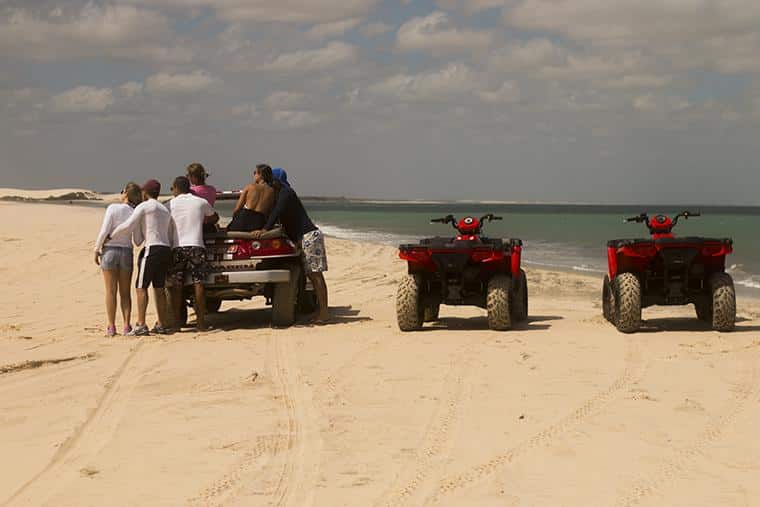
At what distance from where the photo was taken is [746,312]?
13344 mm

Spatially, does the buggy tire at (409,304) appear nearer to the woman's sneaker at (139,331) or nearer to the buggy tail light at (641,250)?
the buggy tail light at (641,250)

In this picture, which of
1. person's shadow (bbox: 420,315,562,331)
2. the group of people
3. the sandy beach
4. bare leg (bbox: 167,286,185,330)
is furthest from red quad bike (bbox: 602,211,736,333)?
bare leg (bbox: 167,286,185,330)

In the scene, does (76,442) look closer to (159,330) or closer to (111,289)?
(111,289)

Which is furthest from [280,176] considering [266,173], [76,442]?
[76,442]

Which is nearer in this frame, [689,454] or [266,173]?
[689,454]

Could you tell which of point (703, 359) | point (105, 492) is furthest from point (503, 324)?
point (105, 492)

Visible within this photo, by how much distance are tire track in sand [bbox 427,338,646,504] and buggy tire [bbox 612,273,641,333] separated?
1743 millimetres

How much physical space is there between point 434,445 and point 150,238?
5.50 metres

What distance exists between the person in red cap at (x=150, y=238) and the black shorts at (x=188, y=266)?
0.40 ft

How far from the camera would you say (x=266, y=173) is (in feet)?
37.7

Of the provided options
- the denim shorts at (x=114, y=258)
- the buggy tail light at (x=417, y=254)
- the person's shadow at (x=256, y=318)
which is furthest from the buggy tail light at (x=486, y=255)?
the denim shorts at (x=114, y=258)

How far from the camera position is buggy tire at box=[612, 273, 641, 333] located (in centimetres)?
1045

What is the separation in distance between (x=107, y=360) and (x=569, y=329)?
495 centimetres

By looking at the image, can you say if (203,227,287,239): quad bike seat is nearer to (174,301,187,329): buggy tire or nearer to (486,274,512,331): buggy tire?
(174,301,187,329): buggy tire
